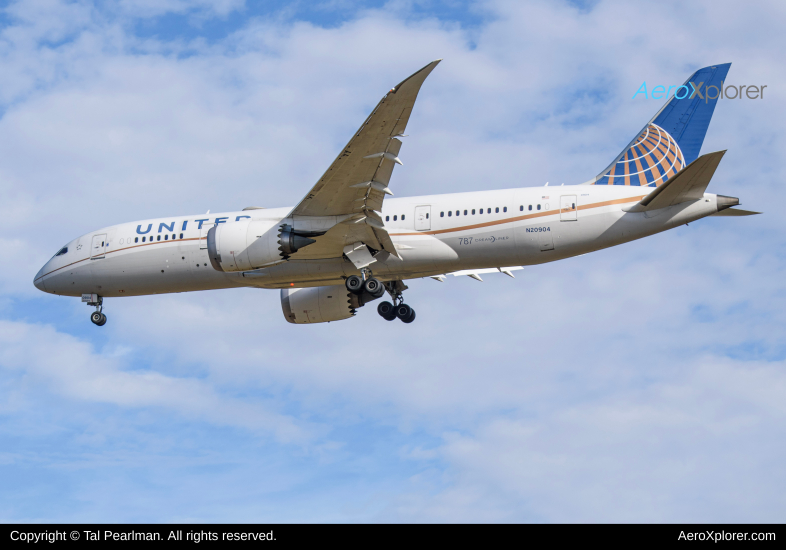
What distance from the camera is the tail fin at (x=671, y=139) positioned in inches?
1005

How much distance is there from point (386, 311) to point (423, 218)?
167 inches

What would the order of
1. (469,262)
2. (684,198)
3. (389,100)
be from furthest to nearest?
1. (469,262)
2. (684,198)
3. (389,100)

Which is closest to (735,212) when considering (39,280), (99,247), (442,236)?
(442,236)

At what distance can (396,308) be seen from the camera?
90.5 ft

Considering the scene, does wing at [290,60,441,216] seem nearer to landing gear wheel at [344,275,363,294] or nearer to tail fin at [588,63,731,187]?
landing gear wheel at [344,275,363,294]

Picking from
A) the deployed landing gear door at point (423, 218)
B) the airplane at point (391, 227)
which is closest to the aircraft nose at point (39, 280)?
the airplane at point (391, 227)

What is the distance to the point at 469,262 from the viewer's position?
2411 cm

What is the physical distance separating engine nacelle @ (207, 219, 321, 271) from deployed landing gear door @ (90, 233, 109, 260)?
17.9 ft

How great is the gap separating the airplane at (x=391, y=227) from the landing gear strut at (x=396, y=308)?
0.15ft

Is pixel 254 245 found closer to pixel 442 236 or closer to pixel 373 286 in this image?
pixel 373 286

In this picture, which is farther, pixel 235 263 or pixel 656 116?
pixel 656 116

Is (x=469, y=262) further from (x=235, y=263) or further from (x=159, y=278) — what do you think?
(x=159, y=278)

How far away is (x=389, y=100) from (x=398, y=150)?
191 cm
